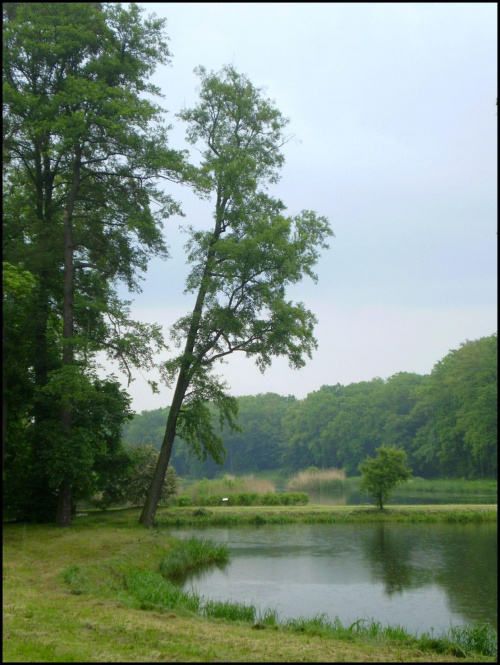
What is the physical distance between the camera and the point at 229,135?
21297 millimetres

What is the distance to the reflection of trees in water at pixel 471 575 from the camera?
10.6 metres

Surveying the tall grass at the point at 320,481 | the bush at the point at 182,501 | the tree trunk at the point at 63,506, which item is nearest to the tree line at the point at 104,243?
the tree trunk at the point at 63,506

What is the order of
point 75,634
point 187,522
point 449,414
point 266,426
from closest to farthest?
point 75,634 → point 187,522 → point 449,414 → point 266,426

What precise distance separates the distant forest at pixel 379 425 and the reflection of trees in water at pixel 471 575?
21.8 meters

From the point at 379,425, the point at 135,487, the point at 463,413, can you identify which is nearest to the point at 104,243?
the point at 135,487

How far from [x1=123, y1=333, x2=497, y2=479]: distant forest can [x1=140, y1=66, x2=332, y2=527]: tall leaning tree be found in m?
21.7

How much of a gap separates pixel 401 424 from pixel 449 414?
13.9 metres

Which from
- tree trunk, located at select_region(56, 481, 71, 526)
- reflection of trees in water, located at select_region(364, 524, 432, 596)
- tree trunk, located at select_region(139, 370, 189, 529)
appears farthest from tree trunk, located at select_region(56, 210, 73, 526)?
reflection of trees in water, located at select_region(364, 524, 432, 596)

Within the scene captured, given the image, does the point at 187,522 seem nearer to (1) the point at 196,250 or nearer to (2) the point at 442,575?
(1) the point at 196,250

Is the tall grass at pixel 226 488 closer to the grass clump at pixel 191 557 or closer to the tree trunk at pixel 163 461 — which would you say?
the tree trunk at pixel 163 461

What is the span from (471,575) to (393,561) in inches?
96.9

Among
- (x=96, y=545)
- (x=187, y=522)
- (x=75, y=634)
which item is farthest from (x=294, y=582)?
(x=187, y=522)

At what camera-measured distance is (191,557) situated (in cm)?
1553

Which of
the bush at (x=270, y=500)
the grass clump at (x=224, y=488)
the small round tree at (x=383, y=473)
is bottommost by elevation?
the bush at (x=270, y=500)
